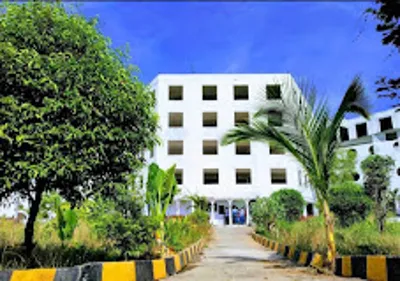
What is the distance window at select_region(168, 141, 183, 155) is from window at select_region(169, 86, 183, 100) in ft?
15.4

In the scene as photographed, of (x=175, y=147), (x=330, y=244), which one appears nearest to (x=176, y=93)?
(x=175, y=147)

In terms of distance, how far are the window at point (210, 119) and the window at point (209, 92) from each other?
6.14 feet

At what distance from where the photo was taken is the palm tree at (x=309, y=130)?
330 inches

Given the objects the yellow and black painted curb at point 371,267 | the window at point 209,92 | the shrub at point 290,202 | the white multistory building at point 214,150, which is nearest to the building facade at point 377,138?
the white multistory building at point 214,150

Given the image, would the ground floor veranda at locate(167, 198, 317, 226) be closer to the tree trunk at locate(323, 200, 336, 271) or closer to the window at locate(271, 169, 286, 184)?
the window at locate(271, 169, 286, 184)

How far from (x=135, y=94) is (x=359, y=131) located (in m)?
54.5

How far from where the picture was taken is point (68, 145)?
640 cm

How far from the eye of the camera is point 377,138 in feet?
177

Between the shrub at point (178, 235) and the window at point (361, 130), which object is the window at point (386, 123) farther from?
the shrub at point (178, 235)

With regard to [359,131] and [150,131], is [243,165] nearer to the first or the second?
[359,131]

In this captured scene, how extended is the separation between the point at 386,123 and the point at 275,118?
165 ft

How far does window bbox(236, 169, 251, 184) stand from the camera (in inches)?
1540

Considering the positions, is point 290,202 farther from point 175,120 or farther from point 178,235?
point 178,235

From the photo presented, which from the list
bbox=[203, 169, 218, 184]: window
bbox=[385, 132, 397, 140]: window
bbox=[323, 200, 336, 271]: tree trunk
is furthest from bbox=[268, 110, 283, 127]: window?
bbox=[385, 132, 397, 140]: window
